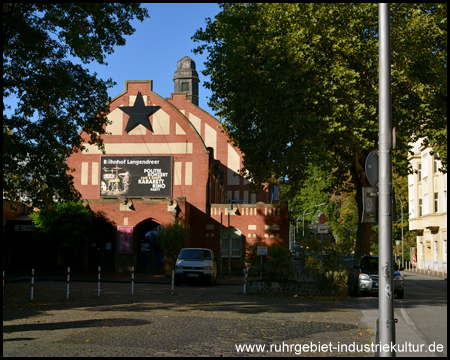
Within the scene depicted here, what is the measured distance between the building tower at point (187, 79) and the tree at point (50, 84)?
Answer: 178ft

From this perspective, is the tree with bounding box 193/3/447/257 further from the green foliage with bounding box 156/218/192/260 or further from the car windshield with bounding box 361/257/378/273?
the green foliage with bounding box 156/218/192/260

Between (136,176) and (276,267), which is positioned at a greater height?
(136,176)

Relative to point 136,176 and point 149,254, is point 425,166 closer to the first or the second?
point 136,176

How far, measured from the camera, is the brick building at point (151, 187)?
3612cm

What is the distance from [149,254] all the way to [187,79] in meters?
41.4

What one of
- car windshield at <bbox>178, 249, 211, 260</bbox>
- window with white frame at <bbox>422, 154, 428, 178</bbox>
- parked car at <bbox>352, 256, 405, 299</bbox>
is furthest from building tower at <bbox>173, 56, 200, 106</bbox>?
parked car at <bbox>352, 256, 405, 299</bbox>

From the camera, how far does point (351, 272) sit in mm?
23844

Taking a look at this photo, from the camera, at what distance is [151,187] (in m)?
38.2

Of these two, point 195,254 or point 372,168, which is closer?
point 372,168

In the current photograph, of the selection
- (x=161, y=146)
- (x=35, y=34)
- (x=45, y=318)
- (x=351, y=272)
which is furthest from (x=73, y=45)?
(x=161, y=146)

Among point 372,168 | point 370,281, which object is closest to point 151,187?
point 370,281

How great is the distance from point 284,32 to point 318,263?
9.51m

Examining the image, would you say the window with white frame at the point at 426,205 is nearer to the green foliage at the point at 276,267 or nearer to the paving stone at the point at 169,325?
the green foliage at the point at 276,267

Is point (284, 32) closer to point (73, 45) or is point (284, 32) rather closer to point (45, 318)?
point (73, 45)
